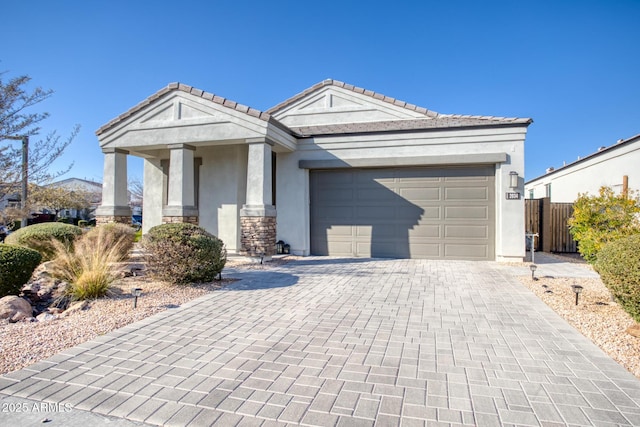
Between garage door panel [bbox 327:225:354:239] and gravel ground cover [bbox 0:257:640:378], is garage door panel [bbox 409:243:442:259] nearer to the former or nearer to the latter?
garage door panel [bbox 327:225:354:239]

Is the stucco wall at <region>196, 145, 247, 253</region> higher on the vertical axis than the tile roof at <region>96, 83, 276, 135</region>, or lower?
lower

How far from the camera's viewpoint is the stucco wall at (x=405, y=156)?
10.2 metres

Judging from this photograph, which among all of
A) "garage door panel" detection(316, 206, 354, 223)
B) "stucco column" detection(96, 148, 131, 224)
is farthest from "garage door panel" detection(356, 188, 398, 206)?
"stucco column" detection(96, 148, 131, 224)

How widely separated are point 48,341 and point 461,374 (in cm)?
448

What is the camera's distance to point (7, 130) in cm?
731

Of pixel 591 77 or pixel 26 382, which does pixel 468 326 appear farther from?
pixel 591 77

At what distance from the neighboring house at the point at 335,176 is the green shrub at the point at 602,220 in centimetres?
180

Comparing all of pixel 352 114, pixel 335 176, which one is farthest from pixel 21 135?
pixel 352 114

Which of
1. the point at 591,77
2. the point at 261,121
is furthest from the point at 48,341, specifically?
the point at 591,77

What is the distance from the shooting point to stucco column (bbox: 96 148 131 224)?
37.8ft

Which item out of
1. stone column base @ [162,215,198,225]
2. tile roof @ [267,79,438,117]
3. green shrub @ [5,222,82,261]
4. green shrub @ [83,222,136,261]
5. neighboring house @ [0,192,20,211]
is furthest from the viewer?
tile roof @ [267,79,438,117]

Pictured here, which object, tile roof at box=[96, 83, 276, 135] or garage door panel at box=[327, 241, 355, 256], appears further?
garage door panel at box=[327, 241, 355, 256]

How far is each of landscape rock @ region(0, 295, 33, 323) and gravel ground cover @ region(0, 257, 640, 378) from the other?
18 centimetres

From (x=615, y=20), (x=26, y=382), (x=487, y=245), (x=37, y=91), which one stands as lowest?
(x=26, y=382)
